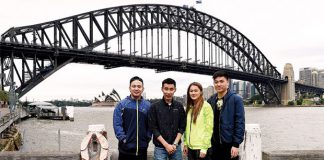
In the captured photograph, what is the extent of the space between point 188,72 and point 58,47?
1184 inches

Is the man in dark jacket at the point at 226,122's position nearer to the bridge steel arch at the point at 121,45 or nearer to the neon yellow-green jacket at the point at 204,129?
the neon yellow-green jacket at the point at 204,129

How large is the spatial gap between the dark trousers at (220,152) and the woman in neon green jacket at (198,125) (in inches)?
5.4

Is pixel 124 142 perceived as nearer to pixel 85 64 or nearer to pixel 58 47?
pixel 58 47

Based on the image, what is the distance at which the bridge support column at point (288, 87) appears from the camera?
11925 cm

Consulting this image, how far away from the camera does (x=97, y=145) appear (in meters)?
Result: 6.12

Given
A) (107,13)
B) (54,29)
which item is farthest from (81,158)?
(107,13)

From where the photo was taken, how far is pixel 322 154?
23.1 feet

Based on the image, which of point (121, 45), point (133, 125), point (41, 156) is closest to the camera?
point (133, 125)

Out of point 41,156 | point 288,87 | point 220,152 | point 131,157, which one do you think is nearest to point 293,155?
point 220,152

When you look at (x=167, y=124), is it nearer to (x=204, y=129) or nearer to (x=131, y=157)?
(x=204, y=129)

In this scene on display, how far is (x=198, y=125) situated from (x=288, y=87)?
392ft

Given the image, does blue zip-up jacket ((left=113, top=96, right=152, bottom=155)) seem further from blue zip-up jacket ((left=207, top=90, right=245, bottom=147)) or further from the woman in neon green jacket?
blue zip-up jacket ((left=207, top=90, right=245, bottom=147))

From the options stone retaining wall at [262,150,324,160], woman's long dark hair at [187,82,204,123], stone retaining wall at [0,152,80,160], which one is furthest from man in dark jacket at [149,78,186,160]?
stone retaining wall at [262,150,324,160]

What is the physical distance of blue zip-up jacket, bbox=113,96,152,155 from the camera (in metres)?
6.12
